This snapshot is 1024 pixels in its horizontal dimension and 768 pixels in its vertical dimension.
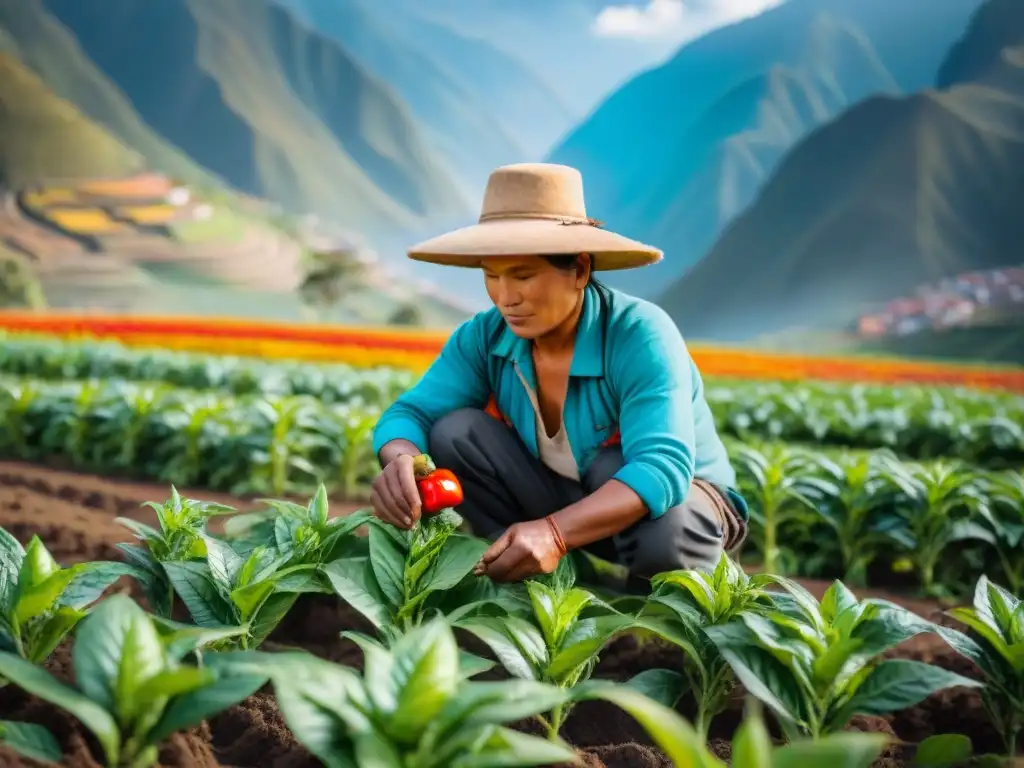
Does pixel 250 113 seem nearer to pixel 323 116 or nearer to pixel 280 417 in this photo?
pixel 323 116

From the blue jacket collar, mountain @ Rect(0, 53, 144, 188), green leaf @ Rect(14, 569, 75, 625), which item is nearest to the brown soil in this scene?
green leaf @ Rect(14, 569, 75, 625)

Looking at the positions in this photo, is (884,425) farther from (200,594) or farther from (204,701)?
(204,701)

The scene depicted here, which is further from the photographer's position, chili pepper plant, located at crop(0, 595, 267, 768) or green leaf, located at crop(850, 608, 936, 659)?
green leaf, located at crop(850, 608, 936, 659)

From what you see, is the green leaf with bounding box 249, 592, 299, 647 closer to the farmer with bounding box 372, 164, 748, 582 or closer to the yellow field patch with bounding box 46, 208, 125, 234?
the farmer with bounding box 372, 164, 748, 582

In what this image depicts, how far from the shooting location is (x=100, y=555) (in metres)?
3.02

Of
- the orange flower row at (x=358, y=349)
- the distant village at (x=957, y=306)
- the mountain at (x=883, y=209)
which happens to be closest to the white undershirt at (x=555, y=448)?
the orange flower row at (x=358, y=349)

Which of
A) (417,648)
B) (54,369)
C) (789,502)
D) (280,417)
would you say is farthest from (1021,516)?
(54,369)

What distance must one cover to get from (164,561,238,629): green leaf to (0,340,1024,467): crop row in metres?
4.54

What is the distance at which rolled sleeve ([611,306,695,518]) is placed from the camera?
6.39 ft

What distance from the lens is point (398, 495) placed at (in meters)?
1.96

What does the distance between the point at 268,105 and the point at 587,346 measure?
1051 inches

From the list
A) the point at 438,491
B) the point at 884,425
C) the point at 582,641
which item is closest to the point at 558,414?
the point at 438,491

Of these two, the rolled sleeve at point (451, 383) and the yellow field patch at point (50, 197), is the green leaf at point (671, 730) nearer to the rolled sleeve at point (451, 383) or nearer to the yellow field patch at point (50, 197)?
the rolled sleeve at point (451, 383)

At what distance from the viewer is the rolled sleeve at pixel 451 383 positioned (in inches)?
97.8
